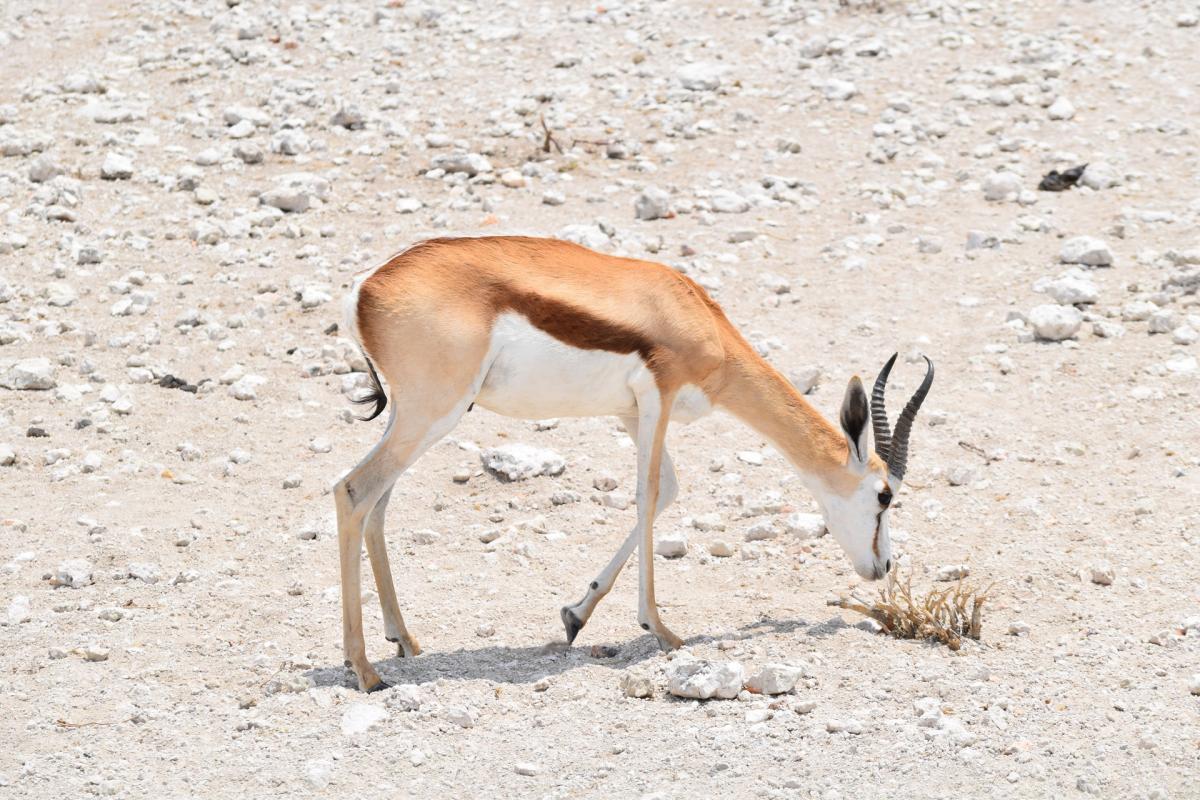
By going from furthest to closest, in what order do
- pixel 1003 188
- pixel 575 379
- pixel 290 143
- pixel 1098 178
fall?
pixel 290 143, pixel 1098 178, pixel 1003 188, pixel 575 379

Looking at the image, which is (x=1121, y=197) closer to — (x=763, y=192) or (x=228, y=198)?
(x=763, y=192)

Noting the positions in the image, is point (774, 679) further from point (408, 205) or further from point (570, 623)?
point (408, 205)

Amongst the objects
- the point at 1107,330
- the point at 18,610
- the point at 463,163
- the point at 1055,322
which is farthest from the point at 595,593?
the point at 463,163

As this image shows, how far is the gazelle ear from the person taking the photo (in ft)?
23.2

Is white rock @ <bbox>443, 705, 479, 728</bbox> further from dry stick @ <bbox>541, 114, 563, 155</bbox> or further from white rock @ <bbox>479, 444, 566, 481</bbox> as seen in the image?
dry stick @ <bbox>541, 114, 563, 155</bbox>

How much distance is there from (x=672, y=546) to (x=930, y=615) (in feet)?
5.85

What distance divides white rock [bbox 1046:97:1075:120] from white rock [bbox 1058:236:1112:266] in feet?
9.36

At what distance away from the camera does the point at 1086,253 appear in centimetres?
1125

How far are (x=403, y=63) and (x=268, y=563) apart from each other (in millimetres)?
8382

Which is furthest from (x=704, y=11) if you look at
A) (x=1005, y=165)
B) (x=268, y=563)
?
(x=268, y=563)

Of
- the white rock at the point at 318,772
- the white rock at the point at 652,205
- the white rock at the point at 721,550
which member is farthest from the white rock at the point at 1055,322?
the white rock at the point at 318,772

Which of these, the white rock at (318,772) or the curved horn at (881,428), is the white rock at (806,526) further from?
the white rock at (318,772)

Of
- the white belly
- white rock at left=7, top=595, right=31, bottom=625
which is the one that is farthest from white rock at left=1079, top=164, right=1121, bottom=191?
white rock at left=7, top=595, right=31, bottom=625

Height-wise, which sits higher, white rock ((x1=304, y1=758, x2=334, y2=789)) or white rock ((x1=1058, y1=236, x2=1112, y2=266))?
white rock ((x1=1058, y1=236, x2=1112, y2=266))
